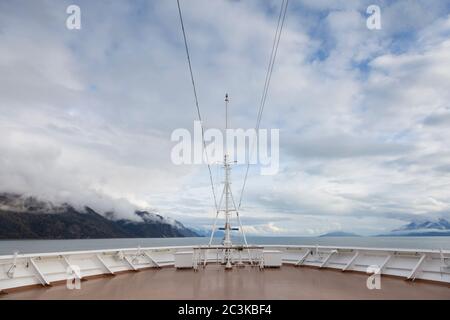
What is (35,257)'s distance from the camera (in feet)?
28.0

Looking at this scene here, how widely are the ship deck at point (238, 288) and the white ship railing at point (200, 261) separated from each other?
45 centimetres

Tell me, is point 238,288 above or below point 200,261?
above

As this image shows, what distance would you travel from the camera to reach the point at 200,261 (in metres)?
13.7

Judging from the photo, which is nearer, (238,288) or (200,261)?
(238,288)

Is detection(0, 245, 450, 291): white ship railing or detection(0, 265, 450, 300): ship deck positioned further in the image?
detection(0, 245, 450, 291): white ship railing

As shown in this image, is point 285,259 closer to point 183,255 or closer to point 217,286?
point 183,255

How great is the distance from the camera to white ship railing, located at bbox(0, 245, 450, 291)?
820cm

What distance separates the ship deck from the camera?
6949 millimetres

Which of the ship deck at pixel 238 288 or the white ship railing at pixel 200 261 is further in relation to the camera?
the white ship railing at pixel 200 261

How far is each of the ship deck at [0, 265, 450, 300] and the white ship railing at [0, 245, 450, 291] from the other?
17.9 inches

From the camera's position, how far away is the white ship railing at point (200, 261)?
8.20 m

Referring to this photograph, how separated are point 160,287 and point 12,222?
21967 cm

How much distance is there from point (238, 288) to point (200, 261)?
594cm
